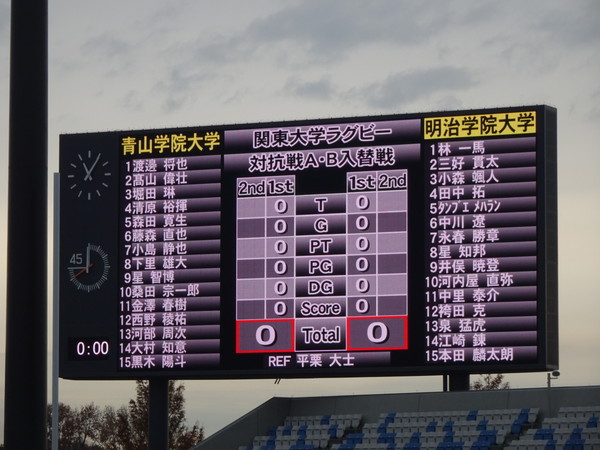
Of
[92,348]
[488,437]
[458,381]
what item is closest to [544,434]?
[488,437]

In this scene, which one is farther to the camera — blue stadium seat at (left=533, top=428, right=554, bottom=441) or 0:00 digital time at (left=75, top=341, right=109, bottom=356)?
0:00 digital time at (left=75, top=341, right=109, bottom=356)

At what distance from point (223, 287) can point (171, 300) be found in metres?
0.90

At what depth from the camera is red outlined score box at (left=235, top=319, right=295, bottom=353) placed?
18750mm

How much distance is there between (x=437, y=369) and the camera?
18.3 meters

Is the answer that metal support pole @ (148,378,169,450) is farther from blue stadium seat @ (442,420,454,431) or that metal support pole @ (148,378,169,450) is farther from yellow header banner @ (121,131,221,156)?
blue stadium seat @ (442,420,454,431)

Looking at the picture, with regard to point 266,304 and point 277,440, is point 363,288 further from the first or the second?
point 277,440

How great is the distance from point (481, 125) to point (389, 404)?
238 inches

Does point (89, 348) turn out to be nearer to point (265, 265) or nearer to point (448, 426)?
point (265, 265)

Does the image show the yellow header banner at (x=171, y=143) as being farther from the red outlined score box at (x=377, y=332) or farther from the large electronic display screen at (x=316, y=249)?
the red outlined score box at (x=377, y=332)

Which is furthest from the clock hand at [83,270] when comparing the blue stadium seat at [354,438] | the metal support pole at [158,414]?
the blue stadium seat at [354,438]

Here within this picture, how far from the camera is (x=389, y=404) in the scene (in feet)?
72.3

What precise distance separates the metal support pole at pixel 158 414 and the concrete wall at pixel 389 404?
48.0 inches

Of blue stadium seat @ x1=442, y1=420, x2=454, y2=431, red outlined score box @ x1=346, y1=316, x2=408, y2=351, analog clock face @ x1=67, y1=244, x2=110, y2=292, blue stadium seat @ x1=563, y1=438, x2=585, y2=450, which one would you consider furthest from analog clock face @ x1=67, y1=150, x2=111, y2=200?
blue stadium seat @ x1=563, y1=438, x2=585, y2=450

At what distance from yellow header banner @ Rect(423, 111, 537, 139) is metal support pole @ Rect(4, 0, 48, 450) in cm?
1582
